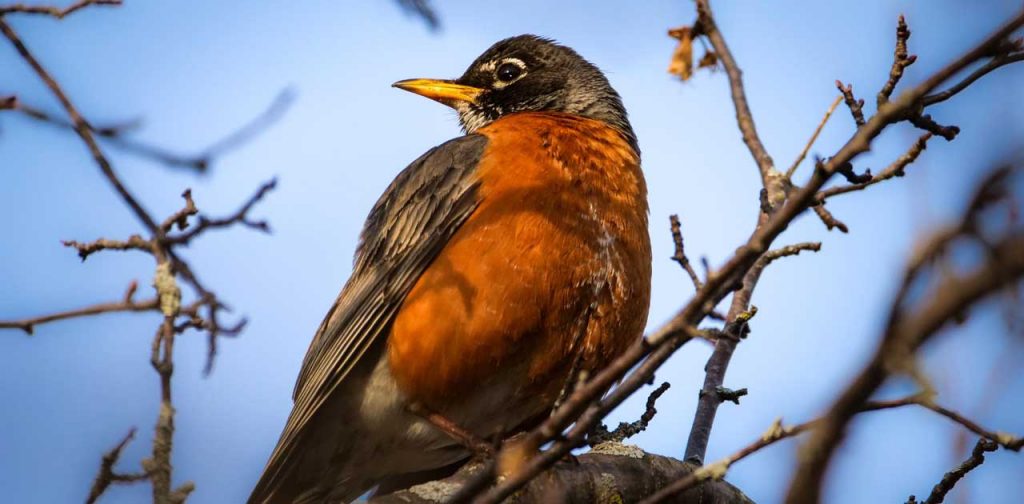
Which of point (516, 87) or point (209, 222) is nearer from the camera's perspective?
point (209, 222)

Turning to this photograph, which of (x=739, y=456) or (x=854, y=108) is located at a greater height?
(x=854, y=108)

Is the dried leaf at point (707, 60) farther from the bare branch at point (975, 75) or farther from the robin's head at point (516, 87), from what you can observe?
the bare branch at point (975, 75)

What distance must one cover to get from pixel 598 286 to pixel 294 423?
1596 mm

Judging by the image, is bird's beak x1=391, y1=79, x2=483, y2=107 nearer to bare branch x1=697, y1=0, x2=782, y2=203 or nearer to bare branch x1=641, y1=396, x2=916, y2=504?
bare branch x1=697, y1=0, x2=782, y2=203

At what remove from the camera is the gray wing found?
517 cm

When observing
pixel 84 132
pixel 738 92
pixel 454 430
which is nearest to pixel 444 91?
pixel 738 92

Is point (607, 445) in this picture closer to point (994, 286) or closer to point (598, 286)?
point (598, 286)

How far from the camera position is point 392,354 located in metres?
5.15

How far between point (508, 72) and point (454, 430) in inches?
118

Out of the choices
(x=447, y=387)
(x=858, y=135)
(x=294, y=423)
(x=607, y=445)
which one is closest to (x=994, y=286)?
(x=858, y=135)

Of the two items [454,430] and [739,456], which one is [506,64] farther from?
[739,456]

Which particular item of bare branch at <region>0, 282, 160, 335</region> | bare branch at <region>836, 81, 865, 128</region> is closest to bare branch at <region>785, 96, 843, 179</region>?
bare branch at <region>836, 81, 865, 128</region>

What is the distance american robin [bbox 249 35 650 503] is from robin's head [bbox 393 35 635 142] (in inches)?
46.6

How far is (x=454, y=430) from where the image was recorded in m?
5.00
